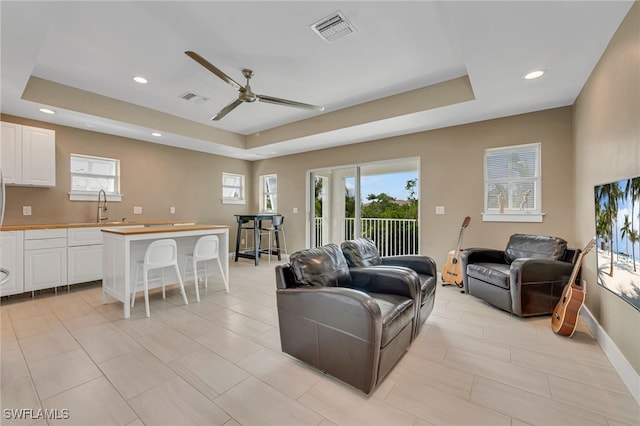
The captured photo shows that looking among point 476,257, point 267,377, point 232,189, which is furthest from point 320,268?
point 232,189

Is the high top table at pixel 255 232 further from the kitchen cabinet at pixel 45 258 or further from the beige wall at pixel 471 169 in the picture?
the kitchen cabinet at pixel 45 258

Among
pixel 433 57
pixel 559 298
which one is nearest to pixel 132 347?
pixel 433 57

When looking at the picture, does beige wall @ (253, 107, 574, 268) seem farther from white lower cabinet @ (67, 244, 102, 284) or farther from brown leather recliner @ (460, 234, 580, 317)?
white lower cabinet @ (67, 244, 102, 284)

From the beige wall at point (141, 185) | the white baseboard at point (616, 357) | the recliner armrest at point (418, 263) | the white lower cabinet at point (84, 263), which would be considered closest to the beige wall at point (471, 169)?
the white baseboard at point (616, 357)

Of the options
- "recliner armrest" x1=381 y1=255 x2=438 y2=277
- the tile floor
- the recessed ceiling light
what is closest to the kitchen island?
the tile floor

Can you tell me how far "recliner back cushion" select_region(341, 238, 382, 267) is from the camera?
9.14 ft

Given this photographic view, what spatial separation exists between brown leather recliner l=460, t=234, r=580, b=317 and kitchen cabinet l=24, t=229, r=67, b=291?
5675 mm

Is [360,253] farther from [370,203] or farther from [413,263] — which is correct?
[370,203]

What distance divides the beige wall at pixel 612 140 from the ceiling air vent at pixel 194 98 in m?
4.45

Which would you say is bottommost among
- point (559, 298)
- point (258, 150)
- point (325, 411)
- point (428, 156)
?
point (325, 411)

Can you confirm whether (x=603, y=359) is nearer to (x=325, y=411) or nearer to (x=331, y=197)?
(x=325, y=411)

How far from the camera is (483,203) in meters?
4.20

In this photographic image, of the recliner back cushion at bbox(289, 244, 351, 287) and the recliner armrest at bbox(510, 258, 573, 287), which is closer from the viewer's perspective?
the recliner back cushion at bbox(289, 244, 351, 287)

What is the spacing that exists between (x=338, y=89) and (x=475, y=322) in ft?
10.9
